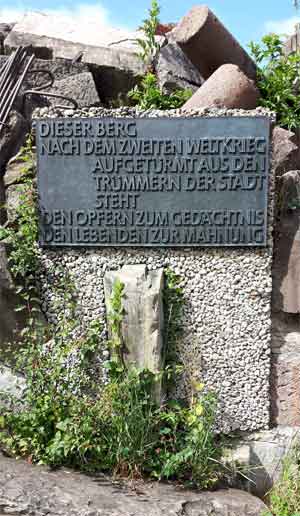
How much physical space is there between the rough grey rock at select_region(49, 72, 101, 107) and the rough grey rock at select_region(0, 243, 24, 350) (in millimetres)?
1663

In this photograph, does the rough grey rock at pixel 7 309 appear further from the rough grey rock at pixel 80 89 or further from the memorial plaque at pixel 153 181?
the rough grey rock at pixel 80 89

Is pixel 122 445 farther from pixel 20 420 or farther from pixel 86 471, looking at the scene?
pixel 20 420

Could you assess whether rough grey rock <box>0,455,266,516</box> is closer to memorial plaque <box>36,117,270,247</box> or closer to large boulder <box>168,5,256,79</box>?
memorial plaque <box>36,117,270,247</box>

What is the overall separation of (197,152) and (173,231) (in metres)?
0.59

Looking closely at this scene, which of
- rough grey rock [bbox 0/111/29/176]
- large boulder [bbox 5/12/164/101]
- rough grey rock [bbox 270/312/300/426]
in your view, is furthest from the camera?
large boulder [bbox 5/12/164/101]

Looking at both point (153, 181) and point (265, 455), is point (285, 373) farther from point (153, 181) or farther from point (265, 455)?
point (153, 181)

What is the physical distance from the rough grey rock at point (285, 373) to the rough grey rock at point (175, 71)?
2270 millimetres

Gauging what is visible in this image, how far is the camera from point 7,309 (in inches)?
175

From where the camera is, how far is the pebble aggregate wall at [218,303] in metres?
4.38

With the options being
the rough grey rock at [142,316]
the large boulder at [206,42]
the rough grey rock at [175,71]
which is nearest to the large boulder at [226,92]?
the rough grey rock at [175,71]

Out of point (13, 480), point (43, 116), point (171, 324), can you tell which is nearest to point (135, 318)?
point (171, 324)

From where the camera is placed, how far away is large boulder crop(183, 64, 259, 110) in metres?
4.93

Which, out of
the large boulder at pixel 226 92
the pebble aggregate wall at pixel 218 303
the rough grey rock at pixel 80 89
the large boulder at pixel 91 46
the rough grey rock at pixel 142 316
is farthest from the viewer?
the large boulder at pixel 91 46

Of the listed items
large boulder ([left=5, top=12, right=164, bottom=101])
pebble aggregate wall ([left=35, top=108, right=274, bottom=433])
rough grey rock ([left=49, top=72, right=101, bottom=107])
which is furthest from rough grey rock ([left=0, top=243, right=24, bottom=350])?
large boulder ([left=5, top=12, right=164, bottom=101])
